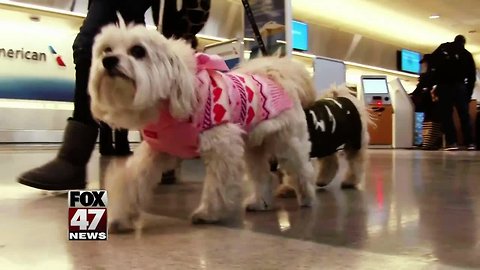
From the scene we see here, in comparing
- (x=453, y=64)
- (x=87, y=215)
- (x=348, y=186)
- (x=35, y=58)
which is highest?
(x=35, y=58)

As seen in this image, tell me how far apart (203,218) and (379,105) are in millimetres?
10071

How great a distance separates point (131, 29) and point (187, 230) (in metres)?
0.57

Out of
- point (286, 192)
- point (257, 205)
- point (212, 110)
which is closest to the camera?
point (212, 110)

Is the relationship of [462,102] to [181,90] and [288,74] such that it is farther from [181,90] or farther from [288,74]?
[181,90]

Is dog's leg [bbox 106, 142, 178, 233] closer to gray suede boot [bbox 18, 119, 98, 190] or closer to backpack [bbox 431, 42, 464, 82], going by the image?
gray suede boot [bbox 18, 119, 98, 190]

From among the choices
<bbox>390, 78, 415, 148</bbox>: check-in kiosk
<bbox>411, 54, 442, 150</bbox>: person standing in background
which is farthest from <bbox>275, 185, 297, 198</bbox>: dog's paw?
<bbox>390, 78, 415, 148</bbox>: check-in kiosk

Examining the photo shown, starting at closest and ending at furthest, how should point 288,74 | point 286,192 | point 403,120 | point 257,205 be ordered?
point 257,205 → point 288,74 → point 286,192 → point 403,120

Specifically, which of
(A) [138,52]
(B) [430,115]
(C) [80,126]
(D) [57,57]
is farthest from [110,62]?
(B) [430,115]

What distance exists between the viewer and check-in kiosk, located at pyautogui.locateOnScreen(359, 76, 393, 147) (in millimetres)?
10797

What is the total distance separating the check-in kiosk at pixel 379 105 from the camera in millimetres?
10797

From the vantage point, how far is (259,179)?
74.7 inches

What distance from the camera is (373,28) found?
13.3 metres

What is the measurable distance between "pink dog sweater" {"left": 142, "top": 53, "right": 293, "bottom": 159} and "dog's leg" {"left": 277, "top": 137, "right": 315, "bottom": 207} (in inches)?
6.0

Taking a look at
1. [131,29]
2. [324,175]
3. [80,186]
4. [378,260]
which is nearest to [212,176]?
[131,29]
